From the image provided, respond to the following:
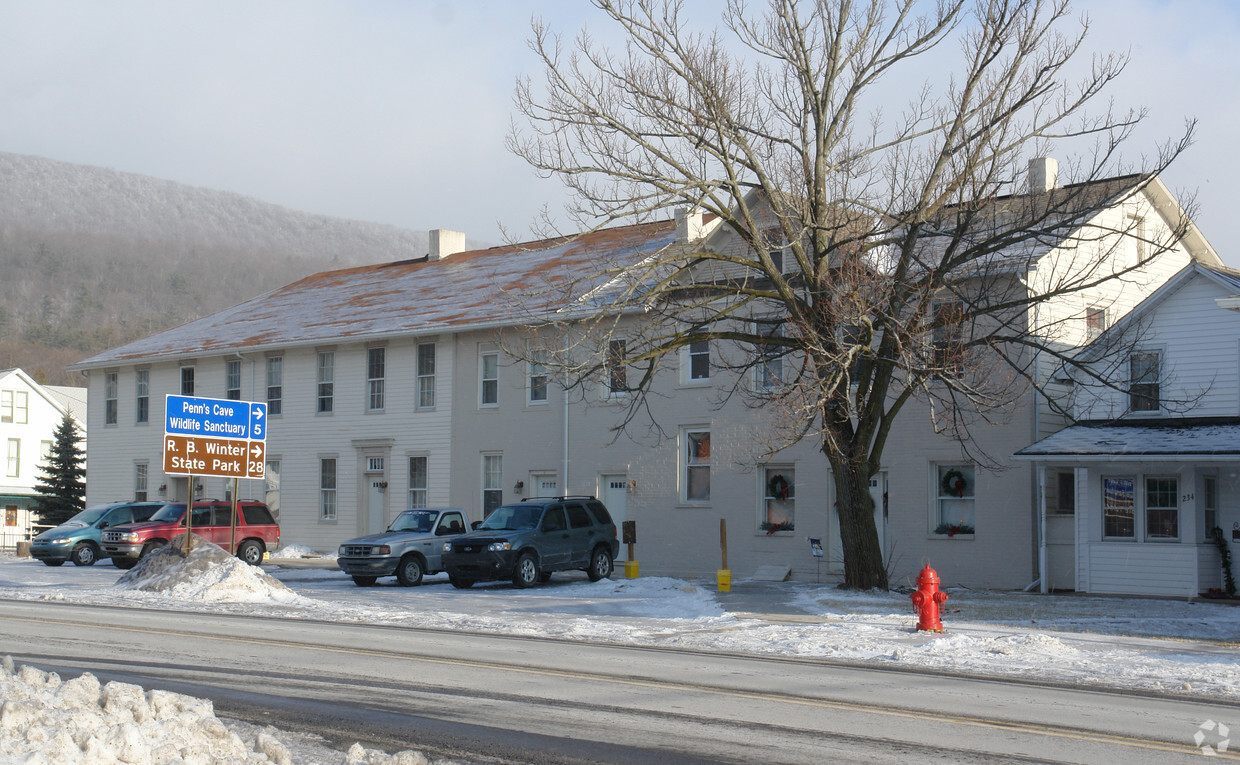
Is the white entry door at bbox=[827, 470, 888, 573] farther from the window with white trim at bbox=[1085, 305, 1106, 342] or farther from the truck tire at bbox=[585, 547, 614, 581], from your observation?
the window with white trim at bbox=[1085, 305, 1106, 342]

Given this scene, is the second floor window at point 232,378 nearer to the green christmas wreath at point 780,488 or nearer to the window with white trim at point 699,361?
the window with white trim at point 699,361

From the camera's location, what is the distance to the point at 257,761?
688 cm

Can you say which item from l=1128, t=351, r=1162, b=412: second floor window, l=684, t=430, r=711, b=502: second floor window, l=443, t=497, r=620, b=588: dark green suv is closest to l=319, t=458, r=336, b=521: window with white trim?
l=684, t=430, r=711, b=502: second floor window

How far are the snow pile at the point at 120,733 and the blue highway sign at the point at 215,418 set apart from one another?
52.4 ft

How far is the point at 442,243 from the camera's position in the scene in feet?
143

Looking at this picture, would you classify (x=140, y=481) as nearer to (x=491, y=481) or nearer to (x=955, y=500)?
(x=491, y=481)

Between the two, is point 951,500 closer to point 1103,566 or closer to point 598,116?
point 1103,566

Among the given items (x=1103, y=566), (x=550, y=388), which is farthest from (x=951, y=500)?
(x=550, y=388)

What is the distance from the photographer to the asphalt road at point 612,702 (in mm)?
→ 8062

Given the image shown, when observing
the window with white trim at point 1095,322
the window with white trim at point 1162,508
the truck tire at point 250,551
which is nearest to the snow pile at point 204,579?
the truck tire at point 250,551

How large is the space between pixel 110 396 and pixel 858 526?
1216 inches

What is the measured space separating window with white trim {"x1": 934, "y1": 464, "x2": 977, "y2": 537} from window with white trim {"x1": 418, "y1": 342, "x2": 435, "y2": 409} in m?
15.0

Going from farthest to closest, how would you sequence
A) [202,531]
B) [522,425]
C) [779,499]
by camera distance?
[522,425] < [202,531] < [779,499]

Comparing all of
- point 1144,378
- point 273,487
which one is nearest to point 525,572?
point 1144,378
